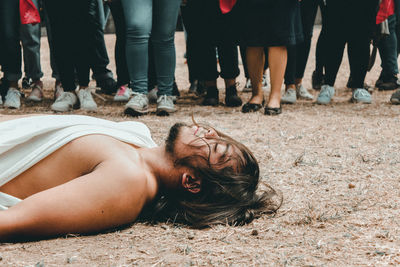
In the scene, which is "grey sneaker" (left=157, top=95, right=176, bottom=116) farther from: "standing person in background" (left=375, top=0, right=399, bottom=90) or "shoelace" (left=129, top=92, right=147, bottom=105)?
"standing person in background" (left=375, top=0, right=399, bottom=90)

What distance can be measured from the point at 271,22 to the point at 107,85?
1935 millimetres

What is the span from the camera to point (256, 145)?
278 centimetres

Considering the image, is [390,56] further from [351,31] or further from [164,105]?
[164,105]

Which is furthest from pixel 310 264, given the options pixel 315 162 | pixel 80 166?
pixel 315 162

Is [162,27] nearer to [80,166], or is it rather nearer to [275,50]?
[275,50]

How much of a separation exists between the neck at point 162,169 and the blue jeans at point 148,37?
5.75 feet

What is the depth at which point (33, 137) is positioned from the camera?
1632 mm

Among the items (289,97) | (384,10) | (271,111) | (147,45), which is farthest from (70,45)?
(384,10)

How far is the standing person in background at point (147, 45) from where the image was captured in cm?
323

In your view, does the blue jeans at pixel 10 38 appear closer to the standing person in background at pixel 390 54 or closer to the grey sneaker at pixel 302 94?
the grey sneaker at pixel 302 94

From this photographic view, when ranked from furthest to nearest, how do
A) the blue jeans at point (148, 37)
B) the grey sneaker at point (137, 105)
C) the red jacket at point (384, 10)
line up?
the red jacket at point (384, 10) → the grey sneaker at point (137, 105) → the blue jeans at point (148, 37)

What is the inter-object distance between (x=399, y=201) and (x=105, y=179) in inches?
46.5

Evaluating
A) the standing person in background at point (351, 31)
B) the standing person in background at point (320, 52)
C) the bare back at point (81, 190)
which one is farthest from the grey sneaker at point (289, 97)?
the bare back at point (81, 190)

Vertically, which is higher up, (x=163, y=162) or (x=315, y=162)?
(x=163, y=162)
